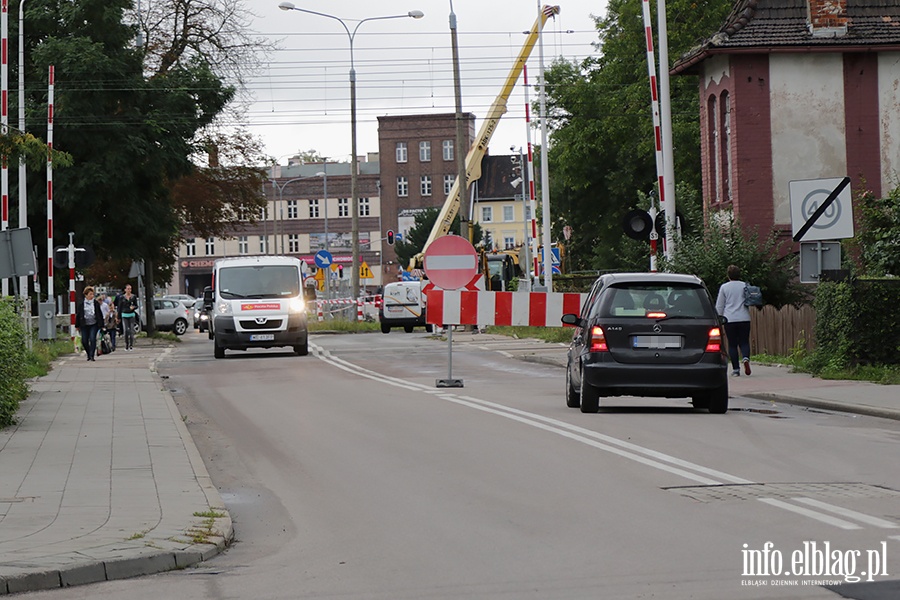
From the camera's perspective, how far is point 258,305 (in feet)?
117

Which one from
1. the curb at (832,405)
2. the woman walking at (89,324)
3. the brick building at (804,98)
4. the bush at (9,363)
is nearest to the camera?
the bush at (9,363)

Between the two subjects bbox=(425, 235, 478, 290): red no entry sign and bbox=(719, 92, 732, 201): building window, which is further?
bbox=(719, 92, 732, 201): building window

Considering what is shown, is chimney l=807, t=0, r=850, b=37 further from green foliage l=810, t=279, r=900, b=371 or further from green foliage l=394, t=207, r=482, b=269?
green foliage l=394, t=207, r=482, b=269

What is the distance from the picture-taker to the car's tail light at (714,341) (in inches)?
658

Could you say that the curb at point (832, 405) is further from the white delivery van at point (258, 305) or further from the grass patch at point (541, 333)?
the grass patch at point (541, 333)

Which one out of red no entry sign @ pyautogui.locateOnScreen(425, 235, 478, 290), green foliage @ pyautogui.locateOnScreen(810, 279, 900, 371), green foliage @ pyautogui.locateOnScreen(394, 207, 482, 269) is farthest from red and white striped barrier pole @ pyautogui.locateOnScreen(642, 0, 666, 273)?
green foliage @ pyautogui.locateOnScreen(394, 207, 482, 269)

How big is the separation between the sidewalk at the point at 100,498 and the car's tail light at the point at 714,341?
229 inches

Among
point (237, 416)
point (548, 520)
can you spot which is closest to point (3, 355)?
point (237, 416)

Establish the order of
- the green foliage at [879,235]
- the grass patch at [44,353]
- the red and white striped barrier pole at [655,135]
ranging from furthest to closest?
the red and white striped barrier pole at [655,135], the grass patch at [44,353], the green foliage at [879,235]

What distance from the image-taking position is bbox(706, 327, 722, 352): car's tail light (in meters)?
16.7

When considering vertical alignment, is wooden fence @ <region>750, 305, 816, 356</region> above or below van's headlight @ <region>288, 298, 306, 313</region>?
below

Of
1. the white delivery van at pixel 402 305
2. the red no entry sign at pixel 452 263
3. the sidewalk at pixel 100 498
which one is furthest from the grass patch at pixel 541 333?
the sidewalk at pixel 100 498

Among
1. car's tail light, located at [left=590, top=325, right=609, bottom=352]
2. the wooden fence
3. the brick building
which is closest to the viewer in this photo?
car's tail light, located at [left=590, top=325, right=609, bottom=352]

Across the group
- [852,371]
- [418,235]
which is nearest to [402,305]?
[852,371]
